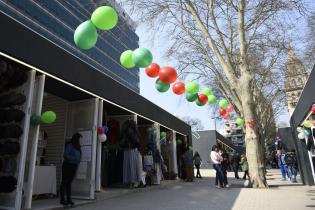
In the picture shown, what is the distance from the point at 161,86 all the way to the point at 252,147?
18.3 ft

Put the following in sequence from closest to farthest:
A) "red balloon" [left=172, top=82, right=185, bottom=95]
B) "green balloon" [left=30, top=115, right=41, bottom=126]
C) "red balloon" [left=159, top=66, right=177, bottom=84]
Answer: "green balloon" [left=30, top=115, right=41, bottom=126] < "red balloon" [left=159, top=66, right=177, bottom=84] < "red balloon" [left=172, top=82, right=185, bottom=95]

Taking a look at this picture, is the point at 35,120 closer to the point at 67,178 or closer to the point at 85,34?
the point at 67,178

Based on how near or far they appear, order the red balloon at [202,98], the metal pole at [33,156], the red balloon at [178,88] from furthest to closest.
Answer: the red balloon at [202,98] → the red balloon at [178,88] → the metal pole at [33,156]

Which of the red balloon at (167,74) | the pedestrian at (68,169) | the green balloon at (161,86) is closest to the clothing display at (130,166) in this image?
the pedestrian at (68,169)

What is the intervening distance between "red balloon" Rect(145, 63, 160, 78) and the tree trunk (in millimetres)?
5531

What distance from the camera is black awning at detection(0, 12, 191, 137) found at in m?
5.07

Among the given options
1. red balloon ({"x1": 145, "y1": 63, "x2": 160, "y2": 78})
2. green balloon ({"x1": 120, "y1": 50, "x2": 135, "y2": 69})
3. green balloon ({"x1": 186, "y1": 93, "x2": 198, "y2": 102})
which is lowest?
green balloon ({"x1": 186, "y1": 93, "x2": 198, "y2": 102})

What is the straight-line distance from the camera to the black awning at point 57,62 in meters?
5.07

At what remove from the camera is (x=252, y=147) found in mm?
10156

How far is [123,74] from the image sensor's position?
69.9 meters

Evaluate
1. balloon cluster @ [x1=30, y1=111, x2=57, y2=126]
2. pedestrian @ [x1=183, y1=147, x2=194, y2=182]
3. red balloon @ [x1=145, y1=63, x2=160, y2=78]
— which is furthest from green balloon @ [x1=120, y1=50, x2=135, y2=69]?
pedestrian @ [x1=183, y1=147, x2=194, y2=182]

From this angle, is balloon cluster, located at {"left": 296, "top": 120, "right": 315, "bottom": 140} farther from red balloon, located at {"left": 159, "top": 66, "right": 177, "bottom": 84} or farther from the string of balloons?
red balloon, located at {"left": 159, "top": 66, "right": 177, "bottom": 84}

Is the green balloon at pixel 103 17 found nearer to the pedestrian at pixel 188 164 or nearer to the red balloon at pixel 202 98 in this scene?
the red balloon at pixel 202 98

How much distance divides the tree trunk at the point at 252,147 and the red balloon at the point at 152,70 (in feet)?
18.1
